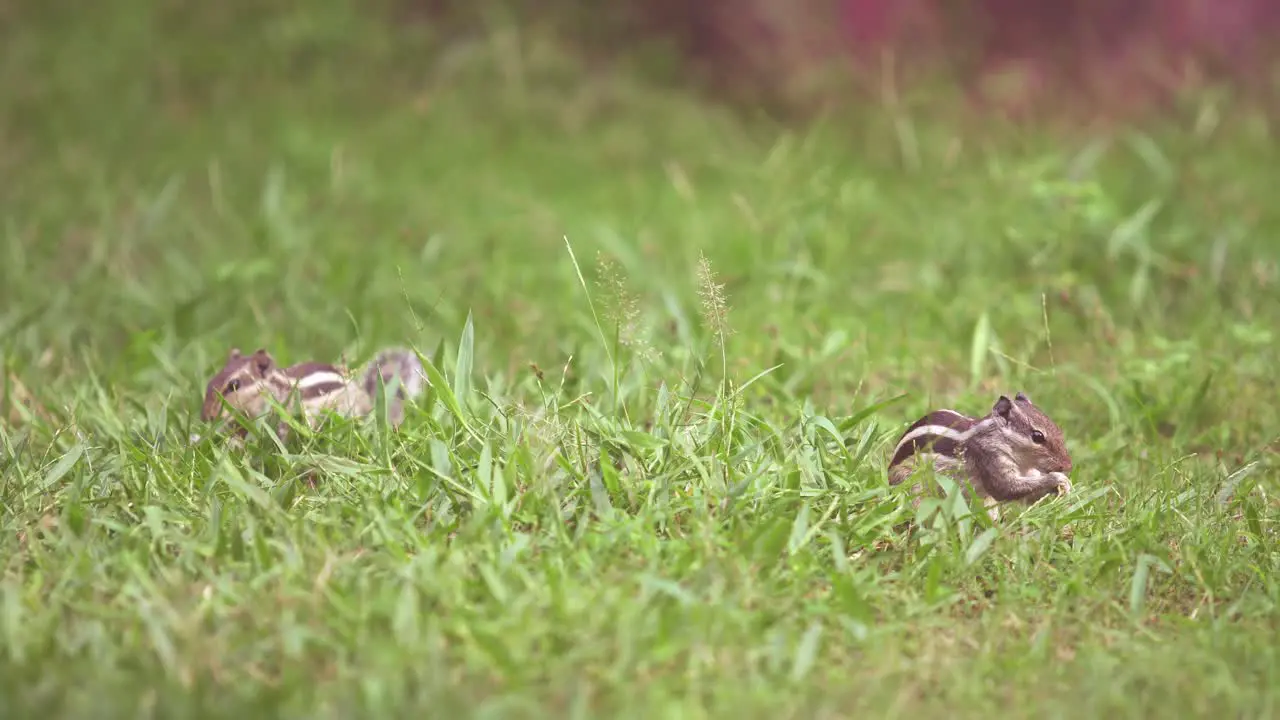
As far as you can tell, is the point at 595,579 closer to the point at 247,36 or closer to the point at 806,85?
the point at 806,85

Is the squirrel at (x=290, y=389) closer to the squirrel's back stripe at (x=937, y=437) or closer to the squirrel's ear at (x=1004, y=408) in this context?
the squirrel's back stripe at (x=937, y=437)

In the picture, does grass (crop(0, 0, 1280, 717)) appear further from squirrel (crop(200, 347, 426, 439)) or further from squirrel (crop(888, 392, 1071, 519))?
squirrel (crop(200, 347, 426, 439))

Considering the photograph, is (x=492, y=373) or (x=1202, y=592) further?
(x=492, y=373)

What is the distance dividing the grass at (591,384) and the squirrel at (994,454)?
9cm

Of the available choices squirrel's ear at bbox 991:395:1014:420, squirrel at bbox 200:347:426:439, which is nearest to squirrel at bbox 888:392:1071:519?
squirrel's ear at bbox 991:395:1014:420

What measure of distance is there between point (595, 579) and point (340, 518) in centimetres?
79

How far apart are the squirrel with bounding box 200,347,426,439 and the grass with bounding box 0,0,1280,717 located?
194mm

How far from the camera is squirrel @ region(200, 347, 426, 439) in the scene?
4578mm

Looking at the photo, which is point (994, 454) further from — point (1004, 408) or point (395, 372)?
point (395, 372)

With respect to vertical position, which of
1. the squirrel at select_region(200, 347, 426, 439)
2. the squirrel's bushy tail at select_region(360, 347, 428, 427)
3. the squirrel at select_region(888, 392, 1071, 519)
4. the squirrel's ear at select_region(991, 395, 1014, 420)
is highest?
the squirrel's ear at select_region(991, 395, 1014, 420)

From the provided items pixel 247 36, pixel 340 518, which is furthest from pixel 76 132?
pixel 340 518

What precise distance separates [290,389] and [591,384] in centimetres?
107

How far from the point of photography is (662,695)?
3.25 m

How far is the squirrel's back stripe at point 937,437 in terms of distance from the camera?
170 inches
